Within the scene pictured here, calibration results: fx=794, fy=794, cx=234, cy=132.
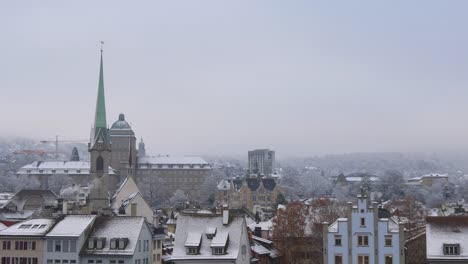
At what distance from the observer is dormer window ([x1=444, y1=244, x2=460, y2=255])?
218 feet

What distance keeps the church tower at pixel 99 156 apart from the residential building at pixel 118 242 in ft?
259

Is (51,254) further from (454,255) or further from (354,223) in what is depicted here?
(454,255)

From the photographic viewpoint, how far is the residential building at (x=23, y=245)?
75312mm

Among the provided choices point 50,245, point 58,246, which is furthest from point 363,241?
point 50,245

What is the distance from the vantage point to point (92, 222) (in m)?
76.3

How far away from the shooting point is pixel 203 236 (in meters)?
73.8

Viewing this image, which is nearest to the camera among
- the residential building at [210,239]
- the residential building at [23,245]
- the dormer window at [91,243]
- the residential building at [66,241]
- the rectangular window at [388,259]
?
the rectangular window at [388,259]

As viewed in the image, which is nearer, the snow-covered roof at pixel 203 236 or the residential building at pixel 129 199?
the snow-covered roof at pixel 203 236

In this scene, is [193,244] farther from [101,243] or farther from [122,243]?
[101,243]

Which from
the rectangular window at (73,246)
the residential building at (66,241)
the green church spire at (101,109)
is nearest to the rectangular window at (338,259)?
the residential building at (66,241)

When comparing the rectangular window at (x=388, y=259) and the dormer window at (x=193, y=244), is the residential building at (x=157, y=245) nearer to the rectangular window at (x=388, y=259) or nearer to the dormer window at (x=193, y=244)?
the dormer window at (x=193, y=244)

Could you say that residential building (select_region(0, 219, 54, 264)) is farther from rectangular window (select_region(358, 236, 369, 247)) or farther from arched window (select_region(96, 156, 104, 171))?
arched window (select_region(96, 156, 104, 171))

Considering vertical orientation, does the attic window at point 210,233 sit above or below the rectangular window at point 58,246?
above

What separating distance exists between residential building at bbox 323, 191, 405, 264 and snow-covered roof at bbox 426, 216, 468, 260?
258 centimetres
